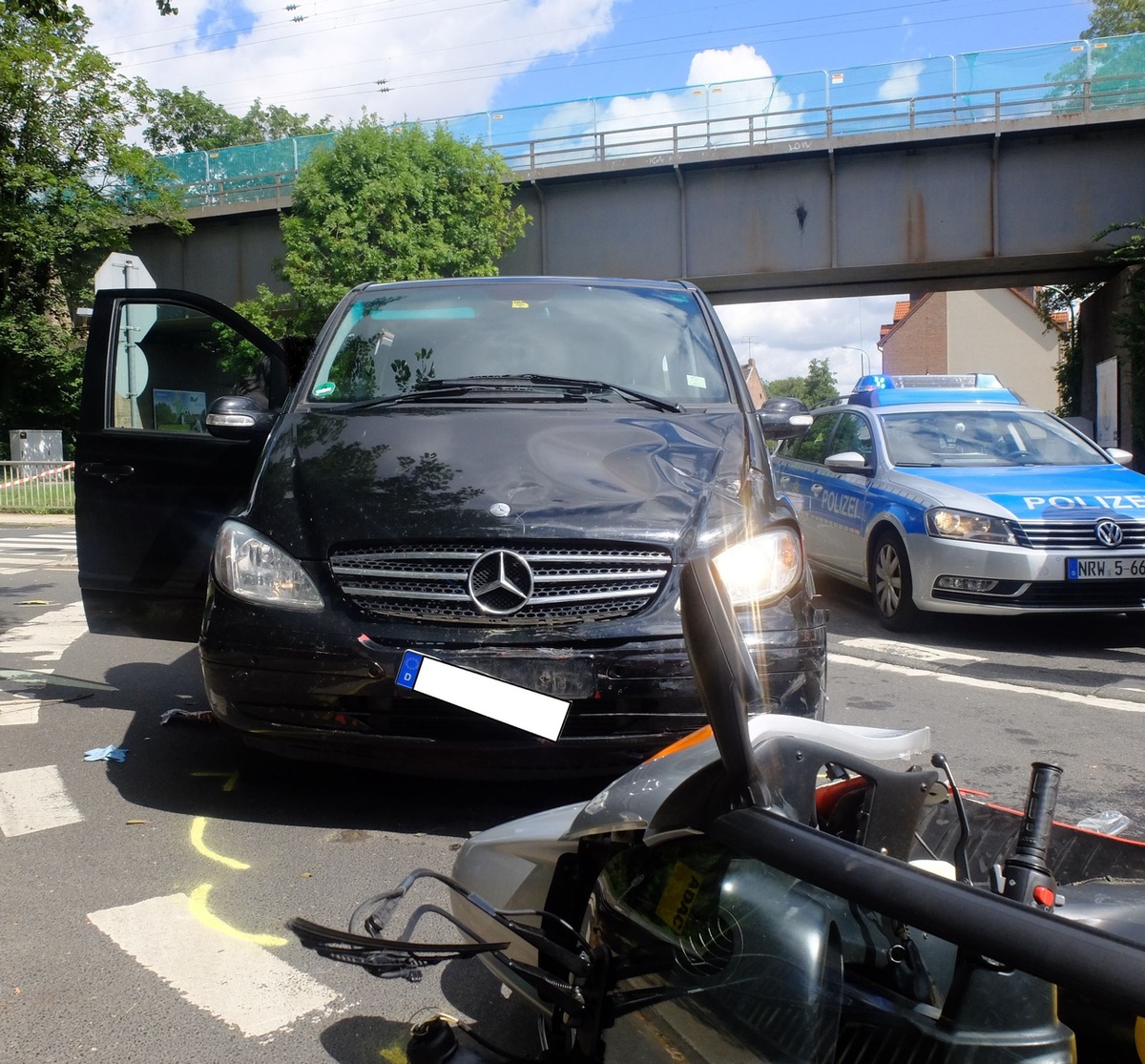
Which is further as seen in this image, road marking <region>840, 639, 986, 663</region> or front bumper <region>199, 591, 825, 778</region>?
road marking <region>840, 639, 986, 663</region>

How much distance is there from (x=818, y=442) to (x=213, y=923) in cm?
827

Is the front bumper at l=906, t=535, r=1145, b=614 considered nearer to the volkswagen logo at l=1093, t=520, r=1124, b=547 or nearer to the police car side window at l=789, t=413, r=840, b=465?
the volkswagen logo at l=1093, t=520, r=1124, b=547

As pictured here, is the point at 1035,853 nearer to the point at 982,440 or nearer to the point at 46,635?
the point at 982,440

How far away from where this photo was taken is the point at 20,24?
1426 inches

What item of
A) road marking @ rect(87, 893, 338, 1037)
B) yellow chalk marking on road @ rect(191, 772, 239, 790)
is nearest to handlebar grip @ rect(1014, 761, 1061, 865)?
road marking @ rect(87, 893, 338, 1037)

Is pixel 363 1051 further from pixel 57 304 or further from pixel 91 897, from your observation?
pixel 57 304

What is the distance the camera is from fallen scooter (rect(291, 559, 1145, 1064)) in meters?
1.18

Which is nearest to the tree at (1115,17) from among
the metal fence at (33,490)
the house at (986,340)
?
the house at (986,340)

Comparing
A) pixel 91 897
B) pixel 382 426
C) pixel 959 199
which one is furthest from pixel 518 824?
pixel 959 199

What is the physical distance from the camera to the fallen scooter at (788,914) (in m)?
1.18

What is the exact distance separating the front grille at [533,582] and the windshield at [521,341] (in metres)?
1.17

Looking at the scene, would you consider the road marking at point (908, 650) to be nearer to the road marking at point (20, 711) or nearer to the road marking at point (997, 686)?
the road marking at point (997, 686)

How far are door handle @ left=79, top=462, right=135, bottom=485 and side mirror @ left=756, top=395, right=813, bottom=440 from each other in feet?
9.12

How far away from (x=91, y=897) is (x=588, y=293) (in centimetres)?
329
